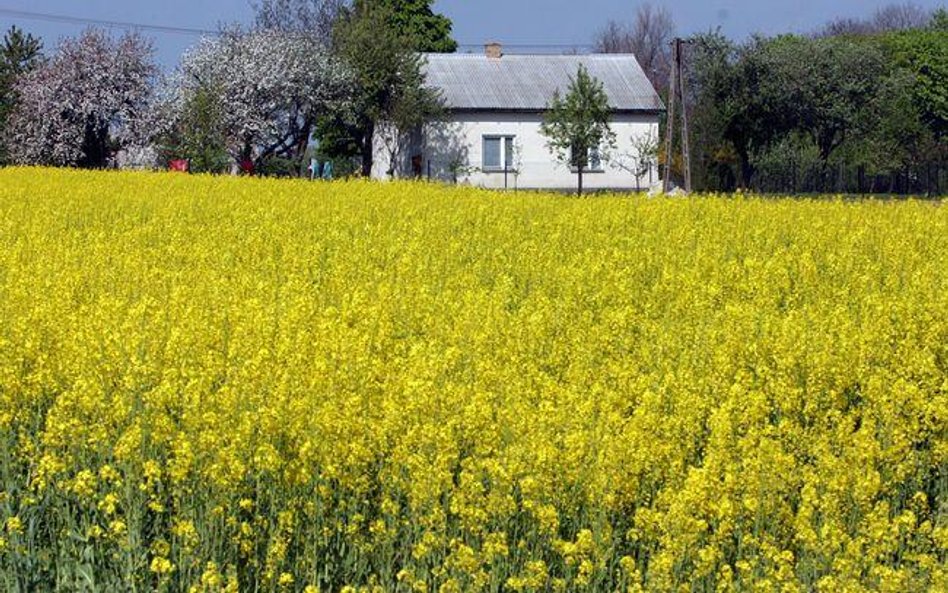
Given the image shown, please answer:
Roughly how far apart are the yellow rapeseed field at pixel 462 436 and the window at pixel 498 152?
45.5 meters

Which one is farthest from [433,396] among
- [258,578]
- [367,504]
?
[258,578]

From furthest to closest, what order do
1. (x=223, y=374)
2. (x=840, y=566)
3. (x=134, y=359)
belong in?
(x=223, y=374), (x=134, y=359), (x=840, y=566)

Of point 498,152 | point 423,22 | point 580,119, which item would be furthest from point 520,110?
point 423,22

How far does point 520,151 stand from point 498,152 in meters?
0.95

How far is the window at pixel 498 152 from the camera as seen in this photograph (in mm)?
58875

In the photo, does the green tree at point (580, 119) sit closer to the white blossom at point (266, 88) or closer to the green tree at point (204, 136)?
the white blossom at point (266, 88)

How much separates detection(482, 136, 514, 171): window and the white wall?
20 centimetres

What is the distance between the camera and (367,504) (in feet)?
22.3

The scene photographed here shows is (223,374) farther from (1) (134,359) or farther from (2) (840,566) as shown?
(2) (840,566)

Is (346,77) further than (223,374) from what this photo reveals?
Yes

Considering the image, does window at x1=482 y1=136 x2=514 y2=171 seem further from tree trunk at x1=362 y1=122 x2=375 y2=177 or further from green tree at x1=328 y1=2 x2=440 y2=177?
tree trunk at x1=362 y1=122 x2=375 y2=177

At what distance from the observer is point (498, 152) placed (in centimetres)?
5919

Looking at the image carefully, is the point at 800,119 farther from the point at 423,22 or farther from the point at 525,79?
the point at 423,22

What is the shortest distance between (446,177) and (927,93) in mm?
24611
